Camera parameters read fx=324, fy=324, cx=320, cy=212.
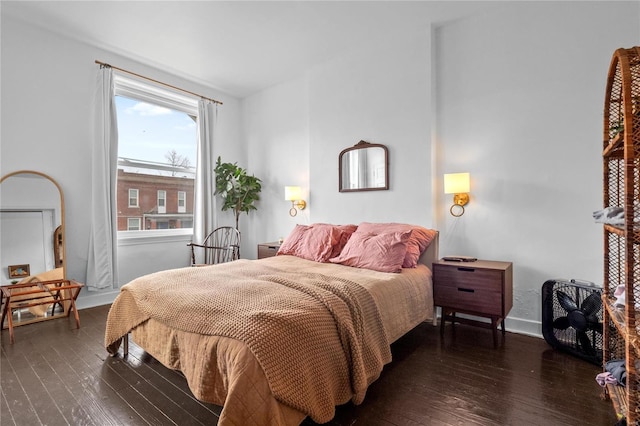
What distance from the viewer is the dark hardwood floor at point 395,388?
1.63m

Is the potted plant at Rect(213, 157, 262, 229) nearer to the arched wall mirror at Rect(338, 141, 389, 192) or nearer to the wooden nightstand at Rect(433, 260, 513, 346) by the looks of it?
the arched wall mirror at Rect(338, 141, 389, 192)

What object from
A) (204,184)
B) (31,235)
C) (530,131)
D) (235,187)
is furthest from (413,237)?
(31,235)

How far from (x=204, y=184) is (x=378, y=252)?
2.91m

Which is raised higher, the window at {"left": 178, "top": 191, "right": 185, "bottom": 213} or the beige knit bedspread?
the window at {"left": 178, "top": 191, "right": 185, "bottom": 213}

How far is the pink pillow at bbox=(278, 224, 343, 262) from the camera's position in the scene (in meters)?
3.07

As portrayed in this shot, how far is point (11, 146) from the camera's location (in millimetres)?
3074

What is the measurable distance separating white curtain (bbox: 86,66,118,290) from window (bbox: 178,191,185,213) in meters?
0.92

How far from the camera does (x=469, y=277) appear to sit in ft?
8.41

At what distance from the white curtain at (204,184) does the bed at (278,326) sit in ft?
6.68

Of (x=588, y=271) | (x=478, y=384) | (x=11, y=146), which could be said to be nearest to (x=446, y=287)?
(x=478, y=384)

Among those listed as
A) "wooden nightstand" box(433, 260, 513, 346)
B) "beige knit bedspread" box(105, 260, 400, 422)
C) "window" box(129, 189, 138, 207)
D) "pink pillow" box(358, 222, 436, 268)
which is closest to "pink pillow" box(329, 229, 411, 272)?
"pink pillow" box(358, 222, 436, 268)

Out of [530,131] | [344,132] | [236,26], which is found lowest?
[530,131]

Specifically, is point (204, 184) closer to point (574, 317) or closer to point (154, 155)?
point (154, 155)

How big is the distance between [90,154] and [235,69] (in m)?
1.97
